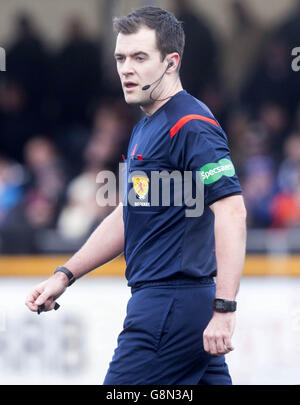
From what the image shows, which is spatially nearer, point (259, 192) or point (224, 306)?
point (224, 306)

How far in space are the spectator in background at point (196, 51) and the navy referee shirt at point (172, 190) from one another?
6.75m

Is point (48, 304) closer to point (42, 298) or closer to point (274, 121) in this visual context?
point (42, 298)

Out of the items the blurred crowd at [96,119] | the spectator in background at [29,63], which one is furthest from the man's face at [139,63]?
the spectator in background at [29,63]

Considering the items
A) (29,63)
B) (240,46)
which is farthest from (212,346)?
(240,46)

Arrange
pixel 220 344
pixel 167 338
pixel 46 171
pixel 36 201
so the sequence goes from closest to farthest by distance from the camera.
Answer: pixel 220 344 < pixel 167 338 < pixel 36 201 < pixel 46 171

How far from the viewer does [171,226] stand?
411cm

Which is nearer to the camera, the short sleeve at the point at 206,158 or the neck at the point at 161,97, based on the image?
the short sleeve at the point at 206,158

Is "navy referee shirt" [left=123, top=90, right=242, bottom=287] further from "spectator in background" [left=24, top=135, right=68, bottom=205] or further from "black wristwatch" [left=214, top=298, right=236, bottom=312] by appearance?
"spectator in background" [left=24, top=135, right=68, bottom=205]

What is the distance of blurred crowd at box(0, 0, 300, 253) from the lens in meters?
8.98

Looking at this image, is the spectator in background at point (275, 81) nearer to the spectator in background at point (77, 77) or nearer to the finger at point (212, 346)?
the spectator in background at point (77, 77)

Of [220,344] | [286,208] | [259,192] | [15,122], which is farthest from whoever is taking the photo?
[15,122]

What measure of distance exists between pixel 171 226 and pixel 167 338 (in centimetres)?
47

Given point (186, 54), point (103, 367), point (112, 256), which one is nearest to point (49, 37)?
point (186, 54)

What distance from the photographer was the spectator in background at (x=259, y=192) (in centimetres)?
887
